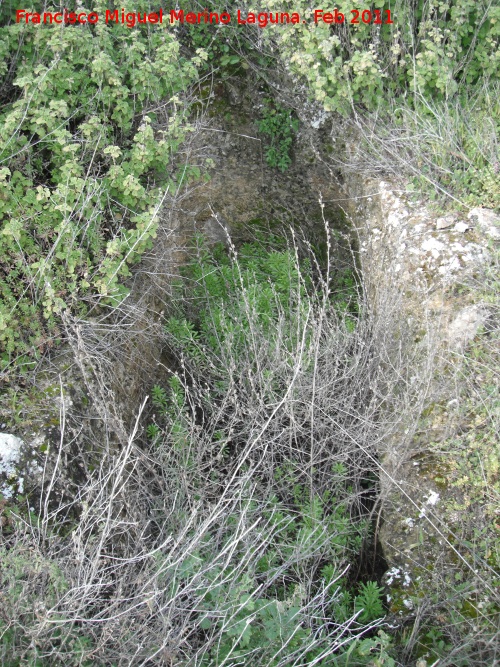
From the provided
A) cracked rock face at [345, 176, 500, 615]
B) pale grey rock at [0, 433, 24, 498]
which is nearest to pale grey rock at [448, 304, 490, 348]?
cracked rock face at [345, 176, 500, 615]

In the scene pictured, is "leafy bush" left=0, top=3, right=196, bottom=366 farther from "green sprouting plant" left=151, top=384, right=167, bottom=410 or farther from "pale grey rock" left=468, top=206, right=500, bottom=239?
"pale grey rock" left=468, top=206, right=500, bottom=239

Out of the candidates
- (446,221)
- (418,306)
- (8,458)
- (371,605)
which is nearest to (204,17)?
(446,221)

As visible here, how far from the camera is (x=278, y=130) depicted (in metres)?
5.82

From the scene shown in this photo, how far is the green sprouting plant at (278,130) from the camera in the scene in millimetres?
5746

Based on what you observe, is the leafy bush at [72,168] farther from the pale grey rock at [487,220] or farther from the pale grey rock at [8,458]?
the pale grey rock at [487,220]

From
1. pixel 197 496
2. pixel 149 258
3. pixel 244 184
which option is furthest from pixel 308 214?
pixel 197 496

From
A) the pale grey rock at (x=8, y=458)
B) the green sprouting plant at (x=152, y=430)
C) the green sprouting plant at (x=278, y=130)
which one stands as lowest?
the green sprouting plant at (x=152, y=430)

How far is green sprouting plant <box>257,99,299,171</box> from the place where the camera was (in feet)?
18.9

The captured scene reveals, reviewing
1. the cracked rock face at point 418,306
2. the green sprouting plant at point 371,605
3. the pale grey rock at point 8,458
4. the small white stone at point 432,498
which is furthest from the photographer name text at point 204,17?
the green sprouting plant at point 371,605

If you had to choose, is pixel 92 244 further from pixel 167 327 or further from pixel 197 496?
pixel 197 496

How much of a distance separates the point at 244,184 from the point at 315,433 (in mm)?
3033

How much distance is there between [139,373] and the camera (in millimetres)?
4020

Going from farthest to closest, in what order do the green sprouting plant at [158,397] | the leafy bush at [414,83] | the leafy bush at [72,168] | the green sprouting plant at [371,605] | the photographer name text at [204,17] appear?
the leafy bush at [414,83]
the green sprouting plant at [158,397]
the photographer name text at [204,17]
the leafy bush at [72,168]
the green sprouting plant at [371,605]

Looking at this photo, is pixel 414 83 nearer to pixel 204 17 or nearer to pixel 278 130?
pixel 278 130
